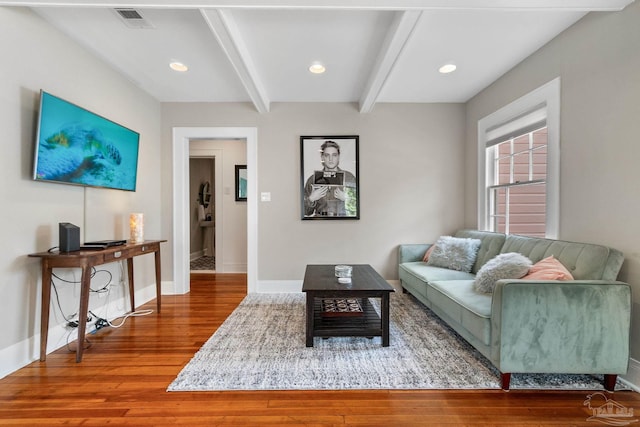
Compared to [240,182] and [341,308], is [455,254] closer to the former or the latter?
[341,308]

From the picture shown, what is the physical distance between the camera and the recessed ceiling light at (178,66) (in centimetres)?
285

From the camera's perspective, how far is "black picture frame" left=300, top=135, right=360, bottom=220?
3.91 m

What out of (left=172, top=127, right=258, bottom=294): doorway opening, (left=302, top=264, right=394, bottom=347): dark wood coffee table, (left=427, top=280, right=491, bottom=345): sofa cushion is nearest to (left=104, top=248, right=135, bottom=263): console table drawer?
(left=172, top=127, right=258, bottom=294): doorway opening

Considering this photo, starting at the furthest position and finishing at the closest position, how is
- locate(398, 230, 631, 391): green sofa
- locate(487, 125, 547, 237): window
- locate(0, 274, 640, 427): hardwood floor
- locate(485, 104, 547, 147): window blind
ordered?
locate(487, 125, 547, 237): window < locate(485, 104, 547, 147): window blind < locate(398, 230, 631, 391): green sofa < locate(0, 274, 640, 427): hardwood floor

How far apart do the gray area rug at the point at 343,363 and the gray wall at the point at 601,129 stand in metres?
0.99

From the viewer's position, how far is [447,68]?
2.94m

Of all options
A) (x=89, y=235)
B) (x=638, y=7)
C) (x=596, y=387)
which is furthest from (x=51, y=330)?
(x=638, y=7)

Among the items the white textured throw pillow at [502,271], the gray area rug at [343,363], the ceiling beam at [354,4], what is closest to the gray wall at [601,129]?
the ceiling beam at [354,4]

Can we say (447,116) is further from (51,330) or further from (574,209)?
(51,330)

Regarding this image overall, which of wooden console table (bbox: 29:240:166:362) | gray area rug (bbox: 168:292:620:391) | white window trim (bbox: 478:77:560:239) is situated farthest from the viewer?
white window trim (bbox: 478:77:560:239)

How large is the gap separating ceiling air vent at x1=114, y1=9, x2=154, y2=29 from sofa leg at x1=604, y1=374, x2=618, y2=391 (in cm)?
391

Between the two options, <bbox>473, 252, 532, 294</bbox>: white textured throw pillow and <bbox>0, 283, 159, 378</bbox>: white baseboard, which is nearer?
<bbox>0, 283, 159, 378</bbox>: white baseboard

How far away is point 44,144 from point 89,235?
35.8 inches

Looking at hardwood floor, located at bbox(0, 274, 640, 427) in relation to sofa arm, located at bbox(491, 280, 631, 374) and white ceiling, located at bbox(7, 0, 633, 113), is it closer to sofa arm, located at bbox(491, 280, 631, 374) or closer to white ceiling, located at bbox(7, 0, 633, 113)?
sofa arm, located at bbox(491, 280, 631, 374)
